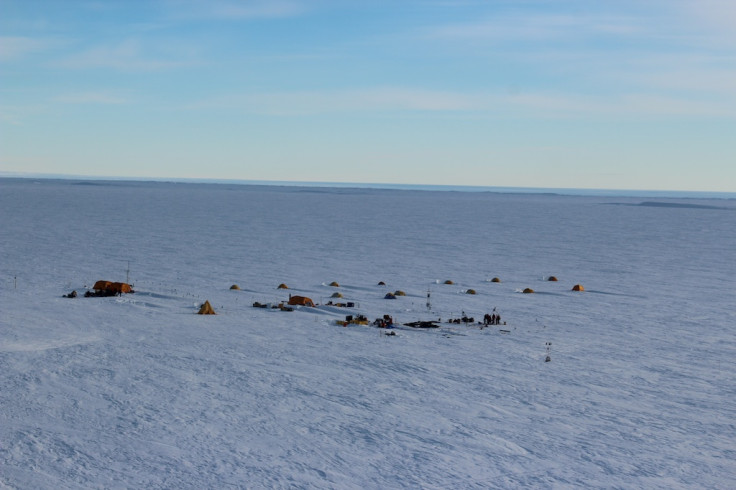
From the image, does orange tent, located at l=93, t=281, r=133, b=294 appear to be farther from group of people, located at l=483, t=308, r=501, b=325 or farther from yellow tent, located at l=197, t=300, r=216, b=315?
group of people, located at l=483, t=308, r=501, b=325

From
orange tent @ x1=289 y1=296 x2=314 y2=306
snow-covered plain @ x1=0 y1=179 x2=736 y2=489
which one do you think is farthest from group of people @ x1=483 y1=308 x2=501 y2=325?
orange tent @ x1=289 y1=296 x2=314 y2=306

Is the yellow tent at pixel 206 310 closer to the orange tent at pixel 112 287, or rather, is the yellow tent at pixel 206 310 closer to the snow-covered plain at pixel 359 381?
the snow-covered plain at pixel 359 381

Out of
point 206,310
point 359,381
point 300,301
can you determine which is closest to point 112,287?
point 206,310

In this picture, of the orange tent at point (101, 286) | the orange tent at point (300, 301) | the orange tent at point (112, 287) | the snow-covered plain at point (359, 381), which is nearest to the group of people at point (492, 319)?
the snow-covered plain at point (359, 381)

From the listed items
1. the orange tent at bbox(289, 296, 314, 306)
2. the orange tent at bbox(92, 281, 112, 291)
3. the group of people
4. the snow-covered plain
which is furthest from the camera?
the orange tent at bbox(92, 281, 112, 291)

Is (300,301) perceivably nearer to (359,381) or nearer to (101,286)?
(101,286)

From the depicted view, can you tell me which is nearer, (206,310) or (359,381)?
(359,381)

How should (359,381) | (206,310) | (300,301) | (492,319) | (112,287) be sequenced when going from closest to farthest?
(359,381) < (492,319) < (206,310) < (300,301) < (112,287)

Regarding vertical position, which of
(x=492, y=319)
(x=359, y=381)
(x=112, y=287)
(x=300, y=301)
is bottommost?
(x=359, y=381)
